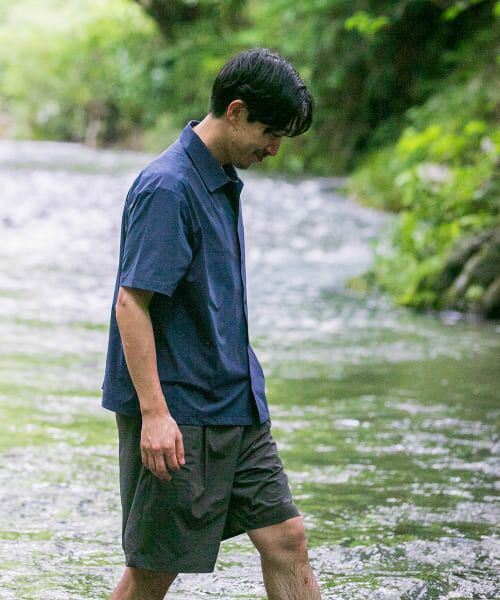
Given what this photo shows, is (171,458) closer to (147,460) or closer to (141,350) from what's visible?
(147,460)

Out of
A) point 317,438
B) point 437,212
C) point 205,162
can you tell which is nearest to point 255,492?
point 205,162

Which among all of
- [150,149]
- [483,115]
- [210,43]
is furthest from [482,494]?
[150,149]

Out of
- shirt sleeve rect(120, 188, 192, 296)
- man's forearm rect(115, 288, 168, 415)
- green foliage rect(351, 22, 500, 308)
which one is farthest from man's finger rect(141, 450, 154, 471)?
green foliage rect(351, 22, 500, 308)

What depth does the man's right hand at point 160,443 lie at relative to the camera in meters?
2.93

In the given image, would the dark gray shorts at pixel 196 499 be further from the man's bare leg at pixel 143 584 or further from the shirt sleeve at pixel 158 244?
the shirt sleeve at pixel 158 244

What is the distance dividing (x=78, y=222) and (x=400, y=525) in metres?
12.6

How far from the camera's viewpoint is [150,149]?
37125 millimetres

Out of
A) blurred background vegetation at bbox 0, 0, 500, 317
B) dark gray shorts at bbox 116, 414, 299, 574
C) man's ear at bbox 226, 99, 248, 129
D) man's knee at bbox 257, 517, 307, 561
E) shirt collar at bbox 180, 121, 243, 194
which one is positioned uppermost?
blurred background vegetation at bbox 0, 0, 500, 317

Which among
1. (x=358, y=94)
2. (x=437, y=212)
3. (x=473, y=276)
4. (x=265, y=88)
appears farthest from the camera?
(x=358, y=94)

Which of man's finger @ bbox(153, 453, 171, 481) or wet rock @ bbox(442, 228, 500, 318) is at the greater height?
wet rock @ bbox(442, 228, 500, 318)

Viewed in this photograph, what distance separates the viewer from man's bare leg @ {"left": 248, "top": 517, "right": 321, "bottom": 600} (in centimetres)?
316

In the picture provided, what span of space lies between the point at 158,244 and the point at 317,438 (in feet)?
11.6

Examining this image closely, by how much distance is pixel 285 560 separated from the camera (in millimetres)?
3178

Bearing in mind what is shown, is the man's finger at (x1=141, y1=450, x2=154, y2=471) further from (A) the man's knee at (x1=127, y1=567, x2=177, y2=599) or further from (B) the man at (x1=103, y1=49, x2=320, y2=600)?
(A) the man's knee at (x1=127, y1=567, x2=177, y2=599)
